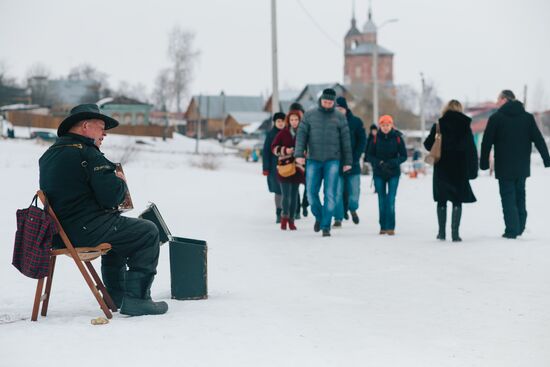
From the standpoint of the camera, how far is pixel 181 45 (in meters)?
95.3

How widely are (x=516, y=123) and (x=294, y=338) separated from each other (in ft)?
23.7

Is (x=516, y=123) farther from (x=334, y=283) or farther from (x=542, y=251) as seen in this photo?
(x=334, y=283)

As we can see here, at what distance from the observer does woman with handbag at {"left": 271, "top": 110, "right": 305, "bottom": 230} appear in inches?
541

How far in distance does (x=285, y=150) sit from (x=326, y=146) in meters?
1.47

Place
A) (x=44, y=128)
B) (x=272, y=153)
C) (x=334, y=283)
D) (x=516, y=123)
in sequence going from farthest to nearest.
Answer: (x=44, y=128), (x=272, y=153), (x=516, y=123), (x=334, y=283)

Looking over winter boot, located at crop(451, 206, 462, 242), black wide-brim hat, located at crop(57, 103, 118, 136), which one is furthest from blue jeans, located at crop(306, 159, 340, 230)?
black wide-brim hat, located at crop(57, 103, 118, 136)

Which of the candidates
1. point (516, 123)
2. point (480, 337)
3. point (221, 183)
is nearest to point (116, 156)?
point (221, 183)

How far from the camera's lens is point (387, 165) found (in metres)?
12.9

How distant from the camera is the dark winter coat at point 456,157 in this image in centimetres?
1194

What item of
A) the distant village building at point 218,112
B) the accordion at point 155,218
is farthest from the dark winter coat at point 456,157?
the distant village building at point 218,112

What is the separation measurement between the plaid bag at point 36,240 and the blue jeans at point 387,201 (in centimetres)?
728

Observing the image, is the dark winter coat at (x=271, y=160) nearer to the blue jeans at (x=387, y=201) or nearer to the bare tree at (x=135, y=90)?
the blue jeans at (x=387, y=201)

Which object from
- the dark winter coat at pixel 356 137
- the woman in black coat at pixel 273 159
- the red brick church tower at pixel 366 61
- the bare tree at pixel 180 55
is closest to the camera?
the dark winter coat at pixel 356 137

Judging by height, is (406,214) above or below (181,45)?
below
